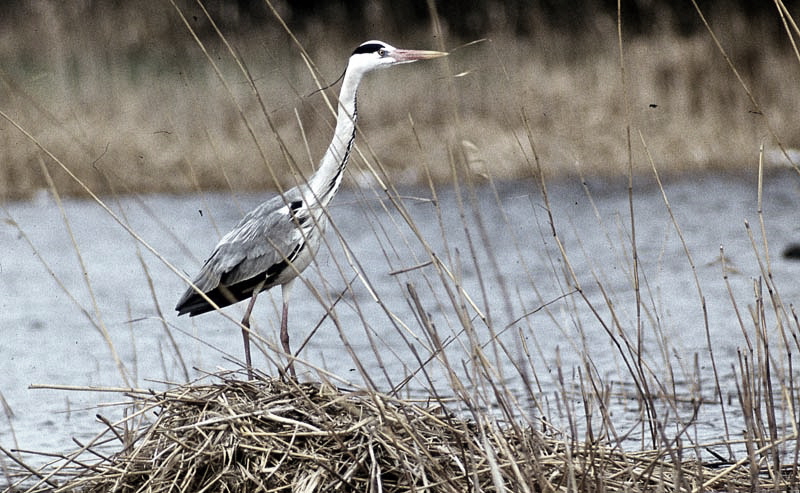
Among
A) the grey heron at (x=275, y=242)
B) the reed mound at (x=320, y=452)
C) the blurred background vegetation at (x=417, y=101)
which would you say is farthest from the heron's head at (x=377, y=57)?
the blurred background vegetation at (x=417, y=101)

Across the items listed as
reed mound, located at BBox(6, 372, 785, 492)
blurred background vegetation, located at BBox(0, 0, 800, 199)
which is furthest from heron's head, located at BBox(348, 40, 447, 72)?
blurred background vegetation, located at BBox(0, 0, 800, 199)

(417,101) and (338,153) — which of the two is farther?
(417,101)

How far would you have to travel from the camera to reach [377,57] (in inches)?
162

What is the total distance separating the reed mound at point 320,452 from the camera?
2.69 meters

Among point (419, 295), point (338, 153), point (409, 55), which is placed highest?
point (409, 55)

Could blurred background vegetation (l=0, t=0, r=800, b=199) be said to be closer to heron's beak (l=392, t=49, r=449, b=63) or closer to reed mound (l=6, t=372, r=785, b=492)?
heron's beak (l=392, t=49, r=449, b=63)

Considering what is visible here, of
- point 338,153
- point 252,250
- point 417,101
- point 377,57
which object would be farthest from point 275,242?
point 417,101

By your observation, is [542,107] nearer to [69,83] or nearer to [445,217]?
[445,217]

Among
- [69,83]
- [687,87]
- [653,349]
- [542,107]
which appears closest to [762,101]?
[687,87]

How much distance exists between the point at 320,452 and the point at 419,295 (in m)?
5.16

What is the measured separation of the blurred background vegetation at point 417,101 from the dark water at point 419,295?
31 centimetres

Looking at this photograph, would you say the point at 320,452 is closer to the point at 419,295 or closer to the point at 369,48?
the point at 369,48

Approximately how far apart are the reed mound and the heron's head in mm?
1419

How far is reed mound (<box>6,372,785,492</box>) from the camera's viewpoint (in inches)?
106
